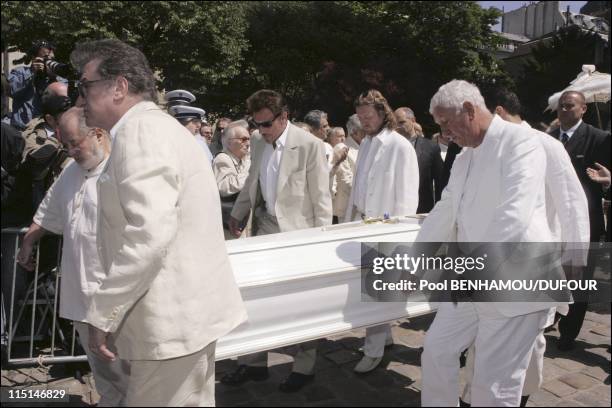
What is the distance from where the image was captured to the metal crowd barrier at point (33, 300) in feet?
13.7

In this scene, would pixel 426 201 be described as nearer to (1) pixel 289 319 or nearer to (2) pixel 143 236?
(1) pixel 289 319

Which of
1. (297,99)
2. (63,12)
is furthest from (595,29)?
(63,12)

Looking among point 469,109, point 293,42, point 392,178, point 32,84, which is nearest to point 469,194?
point 469,109

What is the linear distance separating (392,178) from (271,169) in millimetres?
932

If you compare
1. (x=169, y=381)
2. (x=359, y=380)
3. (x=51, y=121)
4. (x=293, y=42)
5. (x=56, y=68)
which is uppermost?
(x=293, y=42)

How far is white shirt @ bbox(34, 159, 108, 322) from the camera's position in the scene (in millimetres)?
3041

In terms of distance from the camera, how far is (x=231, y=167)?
4.68m

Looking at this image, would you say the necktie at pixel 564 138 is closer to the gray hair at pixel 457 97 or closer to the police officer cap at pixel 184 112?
the gray hair at pixel 457 97

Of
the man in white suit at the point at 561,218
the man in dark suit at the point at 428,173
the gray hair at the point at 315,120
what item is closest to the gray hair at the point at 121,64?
the man in white suit at the point at 561,218

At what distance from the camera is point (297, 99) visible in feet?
89.8

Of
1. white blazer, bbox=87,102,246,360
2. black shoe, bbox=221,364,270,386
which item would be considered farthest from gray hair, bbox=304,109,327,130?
white blazer, bbox=87,102,246,360

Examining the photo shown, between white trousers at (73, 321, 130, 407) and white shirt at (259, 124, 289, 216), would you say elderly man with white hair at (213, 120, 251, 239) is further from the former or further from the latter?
white trousers at (73, 321, 130, 407)

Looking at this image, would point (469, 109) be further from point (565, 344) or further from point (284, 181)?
point (565, 344)

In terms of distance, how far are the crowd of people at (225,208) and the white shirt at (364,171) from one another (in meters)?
0.02
